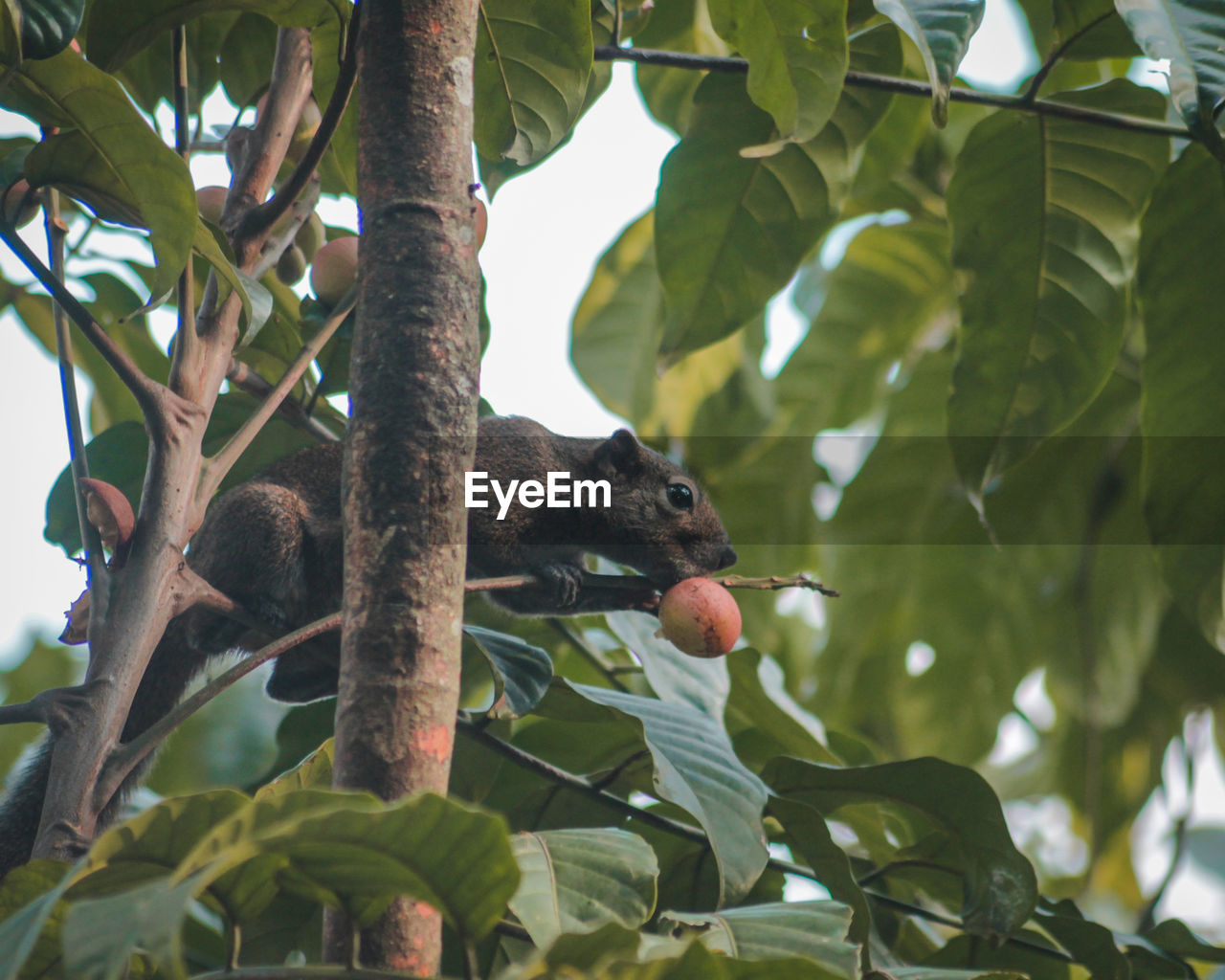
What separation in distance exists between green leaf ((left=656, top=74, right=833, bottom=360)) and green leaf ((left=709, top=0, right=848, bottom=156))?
438mm

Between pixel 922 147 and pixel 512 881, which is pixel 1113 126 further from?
pixel 922 147

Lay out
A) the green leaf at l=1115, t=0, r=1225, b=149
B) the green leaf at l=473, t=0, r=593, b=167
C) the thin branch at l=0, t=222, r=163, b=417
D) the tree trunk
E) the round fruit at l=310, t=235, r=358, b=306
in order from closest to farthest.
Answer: the tree trunk, the thin branch at l=0, t=222, r=163, b=417, the green leaf at l=1115, t=0, r=1225, b=149, the green leaf at l=473, t=0, r=593, b=167, the round fruit at l=310, t=235, r=358, b=306

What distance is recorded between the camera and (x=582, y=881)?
95 centimetres

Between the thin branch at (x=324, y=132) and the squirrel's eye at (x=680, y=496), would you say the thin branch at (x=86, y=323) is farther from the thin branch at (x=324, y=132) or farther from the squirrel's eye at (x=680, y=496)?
the squirrel's eye at (x=680, y=496)

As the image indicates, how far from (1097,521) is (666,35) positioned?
1.76 meters

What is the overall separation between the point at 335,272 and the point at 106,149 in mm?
389

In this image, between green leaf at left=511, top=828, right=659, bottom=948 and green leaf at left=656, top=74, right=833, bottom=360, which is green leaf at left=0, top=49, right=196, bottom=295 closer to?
green leaf at left=511, top=828, right=659, bottom=948

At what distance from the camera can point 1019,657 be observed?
3070 millimetres

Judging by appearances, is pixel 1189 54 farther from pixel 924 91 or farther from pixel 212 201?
pixel 212 201

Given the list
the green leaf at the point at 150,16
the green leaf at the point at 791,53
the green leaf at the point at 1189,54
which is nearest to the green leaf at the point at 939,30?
the green leaf at the point at 791,53

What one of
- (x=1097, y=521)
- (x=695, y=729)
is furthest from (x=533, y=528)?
(x=1097, y=521)

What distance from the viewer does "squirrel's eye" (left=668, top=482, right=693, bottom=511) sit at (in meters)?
2.30

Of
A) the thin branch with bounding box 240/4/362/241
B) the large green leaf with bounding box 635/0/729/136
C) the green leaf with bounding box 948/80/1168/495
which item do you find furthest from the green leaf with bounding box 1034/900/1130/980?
the large green leaf with bounding box 635/0/729/136

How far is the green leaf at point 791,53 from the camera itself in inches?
51.8
